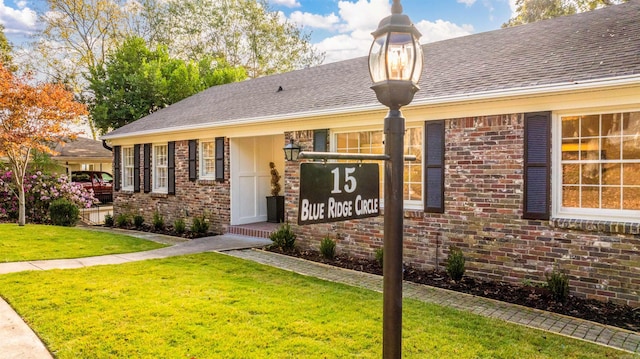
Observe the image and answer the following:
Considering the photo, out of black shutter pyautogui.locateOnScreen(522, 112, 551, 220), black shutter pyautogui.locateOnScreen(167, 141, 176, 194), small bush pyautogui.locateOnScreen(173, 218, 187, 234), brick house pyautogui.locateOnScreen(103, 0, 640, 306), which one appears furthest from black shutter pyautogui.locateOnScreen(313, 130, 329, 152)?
black shutter pyautogui.locateOnScreen(167, 141, 176, 194)

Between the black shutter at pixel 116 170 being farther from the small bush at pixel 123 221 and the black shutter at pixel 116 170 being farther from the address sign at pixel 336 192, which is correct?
the address sign at pixel 336 192

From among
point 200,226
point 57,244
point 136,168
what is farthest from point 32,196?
point 200,226

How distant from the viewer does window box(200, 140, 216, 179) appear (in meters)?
11.4

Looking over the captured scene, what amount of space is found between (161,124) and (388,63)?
12114 mm

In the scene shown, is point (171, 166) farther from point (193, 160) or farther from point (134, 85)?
point (134, 85)

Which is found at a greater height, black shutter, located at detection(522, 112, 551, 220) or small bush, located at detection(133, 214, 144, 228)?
black shutter, located at detection(522, 112, 551, 220)

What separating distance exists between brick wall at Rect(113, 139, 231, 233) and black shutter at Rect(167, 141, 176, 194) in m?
0.12

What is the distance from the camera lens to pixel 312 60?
29.8 metres

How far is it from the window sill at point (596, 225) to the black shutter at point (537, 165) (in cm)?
20

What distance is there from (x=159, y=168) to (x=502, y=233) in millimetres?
10408

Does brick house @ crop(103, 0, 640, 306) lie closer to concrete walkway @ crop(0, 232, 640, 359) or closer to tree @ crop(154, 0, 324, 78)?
concrete walkway @ crop(0, 232, 640, 359)

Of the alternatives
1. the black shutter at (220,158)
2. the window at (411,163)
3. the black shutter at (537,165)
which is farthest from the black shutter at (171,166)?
the black shutter at (537,165)

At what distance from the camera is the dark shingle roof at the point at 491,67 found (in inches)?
235

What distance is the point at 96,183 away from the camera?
21875 mm
